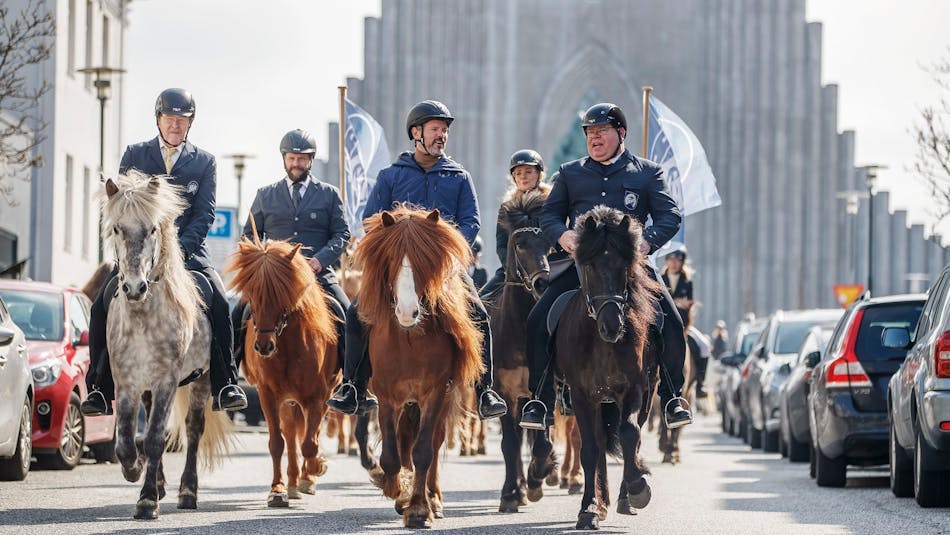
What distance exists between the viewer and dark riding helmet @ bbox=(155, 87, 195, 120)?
571 inches

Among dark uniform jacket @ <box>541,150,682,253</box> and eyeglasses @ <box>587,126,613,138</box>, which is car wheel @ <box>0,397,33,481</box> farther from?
eyeglasses @ <box>587,126,613,138</box>

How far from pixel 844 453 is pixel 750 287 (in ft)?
162

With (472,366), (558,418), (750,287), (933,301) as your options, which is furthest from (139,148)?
(750,287)

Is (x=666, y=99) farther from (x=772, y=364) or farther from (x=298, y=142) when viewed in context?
(x=298, y=142)

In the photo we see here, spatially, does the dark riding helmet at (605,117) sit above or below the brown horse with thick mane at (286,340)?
above

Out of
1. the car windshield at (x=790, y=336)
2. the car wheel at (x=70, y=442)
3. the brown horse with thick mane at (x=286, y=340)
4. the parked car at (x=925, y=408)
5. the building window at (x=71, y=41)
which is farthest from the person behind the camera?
the building window at (x=71, y=41)

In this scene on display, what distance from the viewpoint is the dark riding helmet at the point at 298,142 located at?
16328 mm

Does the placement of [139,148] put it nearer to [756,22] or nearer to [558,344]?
[558,344]

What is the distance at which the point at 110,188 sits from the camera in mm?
13070

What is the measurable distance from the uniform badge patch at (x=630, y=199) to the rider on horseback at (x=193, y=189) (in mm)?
2931

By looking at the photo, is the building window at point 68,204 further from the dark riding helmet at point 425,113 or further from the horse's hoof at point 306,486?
the dark riding helmet at point 425,113

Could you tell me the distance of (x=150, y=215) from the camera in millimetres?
13008

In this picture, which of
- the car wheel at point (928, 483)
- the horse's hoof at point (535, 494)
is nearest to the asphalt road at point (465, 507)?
the horse's hoof at point (535, 494)

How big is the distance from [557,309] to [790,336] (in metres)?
15.3
